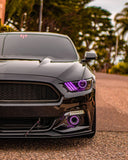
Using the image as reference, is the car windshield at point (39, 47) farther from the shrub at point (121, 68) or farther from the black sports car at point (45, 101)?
the shrub at point (121, 68)

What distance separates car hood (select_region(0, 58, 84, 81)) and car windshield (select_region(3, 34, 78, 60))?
59 cm

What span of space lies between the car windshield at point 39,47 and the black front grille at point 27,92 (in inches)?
43.8

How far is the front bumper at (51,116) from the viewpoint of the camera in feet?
12.2

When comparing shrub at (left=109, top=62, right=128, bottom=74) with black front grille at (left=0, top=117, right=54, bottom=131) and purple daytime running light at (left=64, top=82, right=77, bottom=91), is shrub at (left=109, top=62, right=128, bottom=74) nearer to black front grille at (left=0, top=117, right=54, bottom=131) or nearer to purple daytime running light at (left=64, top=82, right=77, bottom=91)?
purple daytime running light at (left=64, top=82, right=77, bottom=91)

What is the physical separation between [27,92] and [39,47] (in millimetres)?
1690

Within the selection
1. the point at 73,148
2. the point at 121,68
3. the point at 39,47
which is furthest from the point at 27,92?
the point at 121,68

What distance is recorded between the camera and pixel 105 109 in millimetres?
7562

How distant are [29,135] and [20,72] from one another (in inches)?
29.1

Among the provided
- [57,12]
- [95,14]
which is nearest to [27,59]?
[57,12]

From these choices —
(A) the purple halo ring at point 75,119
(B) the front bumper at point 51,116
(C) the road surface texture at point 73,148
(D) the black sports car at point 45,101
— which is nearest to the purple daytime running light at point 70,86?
(D) the black sports car at point 45,101

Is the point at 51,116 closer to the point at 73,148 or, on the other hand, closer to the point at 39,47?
the point at 73,148

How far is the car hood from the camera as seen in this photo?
13.0ft

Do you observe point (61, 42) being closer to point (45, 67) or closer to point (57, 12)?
point (45, 67)

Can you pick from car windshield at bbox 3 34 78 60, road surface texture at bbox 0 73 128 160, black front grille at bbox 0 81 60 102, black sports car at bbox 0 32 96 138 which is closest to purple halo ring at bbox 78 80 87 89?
black sports car at bbox 0 32 96 138
